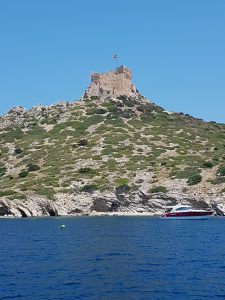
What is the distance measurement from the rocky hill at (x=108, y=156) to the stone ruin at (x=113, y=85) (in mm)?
281

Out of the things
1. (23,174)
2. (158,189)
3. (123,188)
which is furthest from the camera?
(23,174)

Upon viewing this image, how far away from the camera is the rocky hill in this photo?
276 feet

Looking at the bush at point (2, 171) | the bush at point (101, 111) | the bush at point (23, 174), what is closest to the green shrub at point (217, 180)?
the bush at point (23, 174)

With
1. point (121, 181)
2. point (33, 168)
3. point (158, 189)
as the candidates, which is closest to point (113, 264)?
point (158, 189)

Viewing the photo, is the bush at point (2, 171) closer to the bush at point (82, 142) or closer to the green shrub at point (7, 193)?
the green shrub at point (7, 193)

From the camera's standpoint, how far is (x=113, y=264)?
3450 cm

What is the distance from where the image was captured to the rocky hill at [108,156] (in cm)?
8406

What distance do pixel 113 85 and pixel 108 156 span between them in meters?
49.1

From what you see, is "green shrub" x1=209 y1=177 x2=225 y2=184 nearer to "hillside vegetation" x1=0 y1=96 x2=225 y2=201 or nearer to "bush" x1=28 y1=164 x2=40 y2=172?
"hillside vegetation" x1=0 y1=96 x2=225 y2=201

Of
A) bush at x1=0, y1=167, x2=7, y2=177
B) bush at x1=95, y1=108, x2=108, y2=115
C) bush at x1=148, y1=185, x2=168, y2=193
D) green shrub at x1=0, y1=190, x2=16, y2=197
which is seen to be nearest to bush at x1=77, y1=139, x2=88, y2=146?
bush at x1=0, y1=167, x2=7, y2=177

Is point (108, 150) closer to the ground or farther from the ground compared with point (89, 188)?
farther from the ground

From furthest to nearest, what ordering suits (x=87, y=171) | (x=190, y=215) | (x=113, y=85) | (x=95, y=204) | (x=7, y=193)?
(x=113, y=85)
(x=87, y=171)
(x=95, y=204)
(x=7, y=193)
(x=190, y=215)

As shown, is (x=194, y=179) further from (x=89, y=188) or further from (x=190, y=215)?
(x=89, y=188)

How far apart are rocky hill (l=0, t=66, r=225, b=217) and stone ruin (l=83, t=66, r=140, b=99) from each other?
28 centimetres
